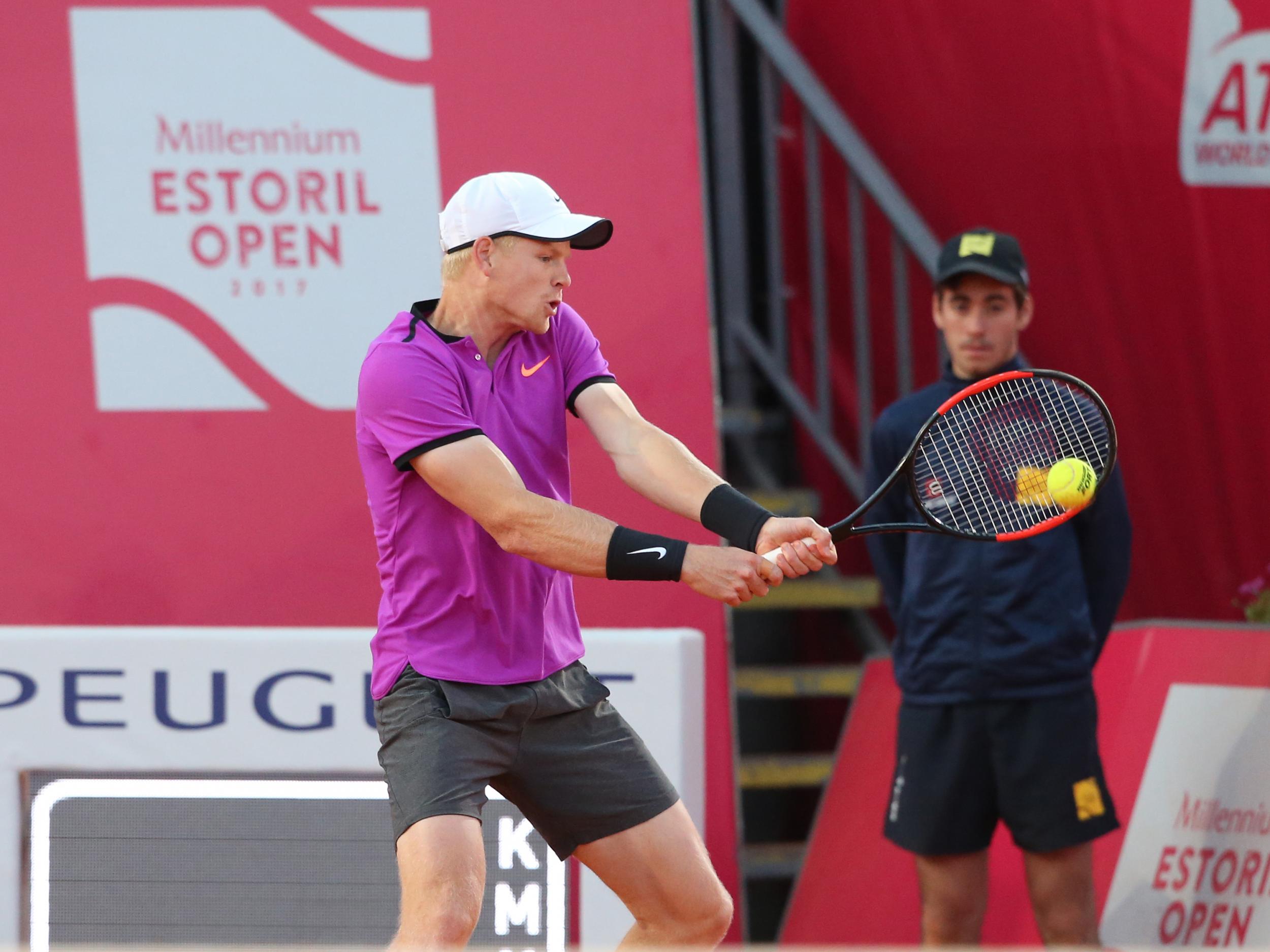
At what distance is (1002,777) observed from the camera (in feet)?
14.2

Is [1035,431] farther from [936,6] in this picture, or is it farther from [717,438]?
[936,6]

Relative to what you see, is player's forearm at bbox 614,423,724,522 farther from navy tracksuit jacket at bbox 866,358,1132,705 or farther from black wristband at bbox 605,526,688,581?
navy tracksuit jacket at bbox 866,358,1132,705

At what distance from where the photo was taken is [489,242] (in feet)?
11.3

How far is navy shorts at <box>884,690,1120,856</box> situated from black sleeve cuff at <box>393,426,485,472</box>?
1.69 metres

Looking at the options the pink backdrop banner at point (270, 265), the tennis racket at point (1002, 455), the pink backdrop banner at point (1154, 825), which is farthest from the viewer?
the pink backdrop banner at point (270, 265)

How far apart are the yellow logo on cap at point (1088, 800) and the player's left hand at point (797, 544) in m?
1.31

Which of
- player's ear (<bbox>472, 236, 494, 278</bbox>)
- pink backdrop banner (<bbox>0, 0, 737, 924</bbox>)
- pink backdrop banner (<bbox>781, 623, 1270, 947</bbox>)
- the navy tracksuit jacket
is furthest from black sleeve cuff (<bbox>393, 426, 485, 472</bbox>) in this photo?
pink backdrop banner (<bbox>781, 623, 1270, 947</bbox>)

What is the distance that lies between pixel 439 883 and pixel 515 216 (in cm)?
128

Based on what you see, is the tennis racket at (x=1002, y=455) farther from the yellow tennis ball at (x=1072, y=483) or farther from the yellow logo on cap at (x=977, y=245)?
the yellow logo on cap at (x=977, y=245)

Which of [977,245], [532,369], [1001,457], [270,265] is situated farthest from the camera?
[270,265]

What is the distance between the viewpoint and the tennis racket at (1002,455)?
4.06 meters

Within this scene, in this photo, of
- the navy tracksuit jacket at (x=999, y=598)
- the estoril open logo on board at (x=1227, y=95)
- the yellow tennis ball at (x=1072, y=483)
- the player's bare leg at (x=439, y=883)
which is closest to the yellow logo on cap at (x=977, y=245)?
the navy tracksuit jacket at (x=999, y=598)

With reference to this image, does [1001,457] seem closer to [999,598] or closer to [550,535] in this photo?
[999,598]

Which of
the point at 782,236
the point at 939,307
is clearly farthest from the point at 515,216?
the point at 782,236
